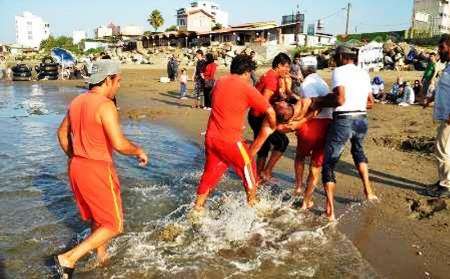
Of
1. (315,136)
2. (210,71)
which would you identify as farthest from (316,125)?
(210,71)

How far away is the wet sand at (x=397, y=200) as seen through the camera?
442 centimetres

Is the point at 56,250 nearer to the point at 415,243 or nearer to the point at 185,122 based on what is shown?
the point at 415,243

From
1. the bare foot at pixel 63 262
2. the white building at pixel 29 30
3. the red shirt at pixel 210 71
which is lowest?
the bare foot at pixel 63 262

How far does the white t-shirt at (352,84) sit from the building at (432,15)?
5361 cm

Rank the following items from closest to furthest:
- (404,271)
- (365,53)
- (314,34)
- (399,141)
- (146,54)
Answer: (404,271) < (399,141) < (365,53) < (146,54) < (314,34)

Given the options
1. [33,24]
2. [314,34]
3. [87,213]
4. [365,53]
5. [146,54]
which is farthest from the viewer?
[33,24]

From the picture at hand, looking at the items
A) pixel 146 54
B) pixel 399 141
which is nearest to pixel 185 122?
pixel 399 141

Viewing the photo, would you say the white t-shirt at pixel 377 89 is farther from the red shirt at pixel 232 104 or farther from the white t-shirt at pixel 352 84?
the red shirt at pixel 232 104

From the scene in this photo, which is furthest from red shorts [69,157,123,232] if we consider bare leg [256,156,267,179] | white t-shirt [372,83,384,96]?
white t-shirt [372,83,384,96]

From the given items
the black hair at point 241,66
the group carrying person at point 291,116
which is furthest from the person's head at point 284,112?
the black hair at point 241,66

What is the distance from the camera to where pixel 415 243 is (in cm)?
475

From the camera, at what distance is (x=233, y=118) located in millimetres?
4910

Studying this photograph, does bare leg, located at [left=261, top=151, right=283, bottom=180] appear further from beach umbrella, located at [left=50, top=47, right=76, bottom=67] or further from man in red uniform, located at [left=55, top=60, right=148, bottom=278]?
beach umbrella, located at [left=50, top=47, right=76, bottom=67]

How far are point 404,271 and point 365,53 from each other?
81.2 feet
